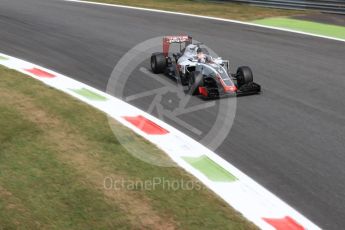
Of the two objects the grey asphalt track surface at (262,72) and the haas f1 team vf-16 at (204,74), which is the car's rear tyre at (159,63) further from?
the grey asphalt track surface at (262,72)

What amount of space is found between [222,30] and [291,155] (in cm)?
1094

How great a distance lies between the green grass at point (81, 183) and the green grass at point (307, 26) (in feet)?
38.6

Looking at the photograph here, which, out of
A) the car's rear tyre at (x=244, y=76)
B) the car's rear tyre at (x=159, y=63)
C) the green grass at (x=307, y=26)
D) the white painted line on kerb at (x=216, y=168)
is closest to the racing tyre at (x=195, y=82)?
the car's rear tyre at (x=244, y=76)

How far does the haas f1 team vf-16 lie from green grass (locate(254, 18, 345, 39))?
765 centimetres

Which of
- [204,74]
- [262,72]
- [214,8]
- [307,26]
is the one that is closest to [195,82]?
[204,74]

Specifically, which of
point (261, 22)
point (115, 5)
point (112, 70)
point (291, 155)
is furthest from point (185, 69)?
point (115, 5)

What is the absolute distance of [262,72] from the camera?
12641 mm

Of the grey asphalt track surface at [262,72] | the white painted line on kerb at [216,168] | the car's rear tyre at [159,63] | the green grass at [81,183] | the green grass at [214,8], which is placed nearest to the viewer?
the green grass at [81,183]

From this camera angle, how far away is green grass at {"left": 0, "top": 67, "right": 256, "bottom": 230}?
17.8 feet

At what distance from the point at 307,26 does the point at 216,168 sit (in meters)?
13.3

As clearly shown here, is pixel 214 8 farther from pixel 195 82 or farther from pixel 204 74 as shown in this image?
pixel 195 82

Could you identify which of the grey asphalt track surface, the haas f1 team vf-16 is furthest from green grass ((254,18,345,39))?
the haas f1 team vf-16

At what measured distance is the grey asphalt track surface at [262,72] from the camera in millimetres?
6969

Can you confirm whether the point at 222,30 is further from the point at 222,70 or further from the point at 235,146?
the point at 235,146
